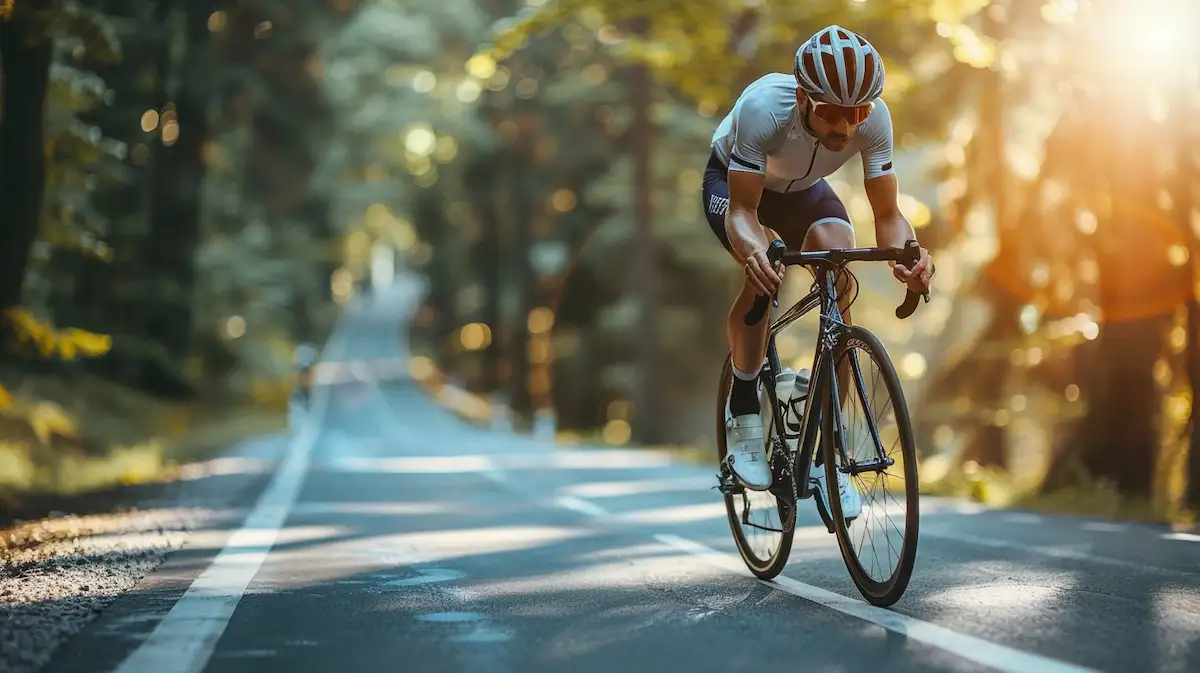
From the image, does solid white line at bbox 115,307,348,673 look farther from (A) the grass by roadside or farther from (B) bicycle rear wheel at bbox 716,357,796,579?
(B) bicycle rear wheel at bbox 716,357,796,579

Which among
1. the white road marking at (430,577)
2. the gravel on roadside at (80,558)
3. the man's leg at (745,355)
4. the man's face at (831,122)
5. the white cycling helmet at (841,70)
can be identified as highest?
the white cycling helmet at (841,70)

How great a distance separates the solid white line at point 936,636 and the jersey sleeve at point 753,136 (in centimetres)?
168

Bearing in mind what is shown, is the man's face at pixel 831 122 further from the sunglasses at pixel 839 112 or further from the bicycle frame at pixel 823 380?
the bicycle frame at pixel 823 380

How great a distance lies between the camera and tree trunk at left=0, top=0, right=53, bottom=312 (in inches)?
498

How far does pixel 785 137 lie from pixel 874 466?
4.54ft

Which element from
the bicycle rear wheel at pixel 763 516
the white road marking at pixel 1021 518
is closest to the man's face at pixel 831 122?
the bicycle rear wheel at pixel 763 516

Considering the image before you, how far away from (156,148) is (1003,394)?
53.9ft

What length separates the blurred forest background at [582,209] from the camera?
40.4ft

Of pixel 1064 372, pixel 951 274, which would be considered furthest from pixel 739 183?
pixel 951 274

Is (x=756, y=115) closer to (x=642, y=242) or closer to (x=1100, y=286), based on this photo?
(x=1100, y=286)

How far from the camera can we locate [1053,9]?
12805 millimetres

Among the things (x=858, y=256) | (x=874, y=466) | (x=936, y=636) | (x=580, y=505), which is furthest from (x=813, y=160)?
(x=580, y=505)

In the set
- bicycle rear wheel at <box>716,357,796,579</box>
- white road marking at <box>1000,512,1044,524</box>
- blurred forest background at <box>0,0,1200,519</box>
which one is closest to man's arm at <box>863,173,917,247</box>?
bicycle rear wheel at <box>716,357,796,579</box>

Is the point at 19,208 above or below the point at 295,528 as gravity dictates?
above
